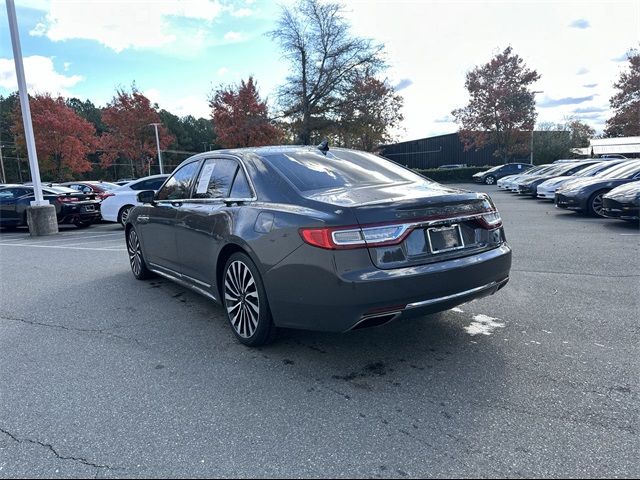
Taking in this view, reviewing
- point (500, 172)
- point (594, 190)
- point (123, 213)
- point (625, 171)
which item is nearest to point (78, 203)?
point (123, 213)

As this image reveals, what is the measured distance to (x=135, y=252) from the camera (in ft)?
21.0

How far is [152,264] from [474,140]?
4005 centimetres

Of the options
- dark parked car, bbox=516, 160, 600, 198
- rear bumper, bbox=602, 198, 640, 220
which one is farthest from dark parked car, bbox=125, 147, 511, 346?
dark parked car, bbox=516, 160, 600, 198

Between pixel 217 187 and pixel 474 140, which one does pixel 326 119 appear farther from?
pixel 217 187

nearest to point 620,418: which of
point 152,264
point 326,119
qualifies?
point 152,264

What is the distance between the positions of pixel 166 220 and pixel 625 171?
1213 centimetres

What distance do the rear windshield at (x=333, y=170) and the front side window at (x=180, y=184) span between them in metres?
1.27

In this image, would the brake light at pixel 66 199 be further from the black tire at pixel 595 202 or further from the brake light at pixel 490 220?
the black tire at pixel 595 202

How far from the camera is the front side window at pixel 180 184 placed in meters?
5.03

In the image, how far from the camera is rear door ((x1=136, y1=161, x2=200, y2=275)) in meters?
5.04

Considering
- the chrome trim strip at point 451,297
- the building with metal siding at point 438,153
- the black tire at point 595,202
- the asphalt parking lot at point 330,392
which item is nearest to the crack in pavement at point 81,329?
the asphalt parking lot at point 330,392

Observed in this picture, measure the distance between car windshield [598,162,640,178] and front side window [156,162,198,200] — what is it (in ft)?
37.7

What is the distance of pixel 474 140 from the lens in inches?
1631

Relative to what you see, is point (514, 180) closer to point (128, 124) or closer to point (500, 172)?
point (500, 172)
